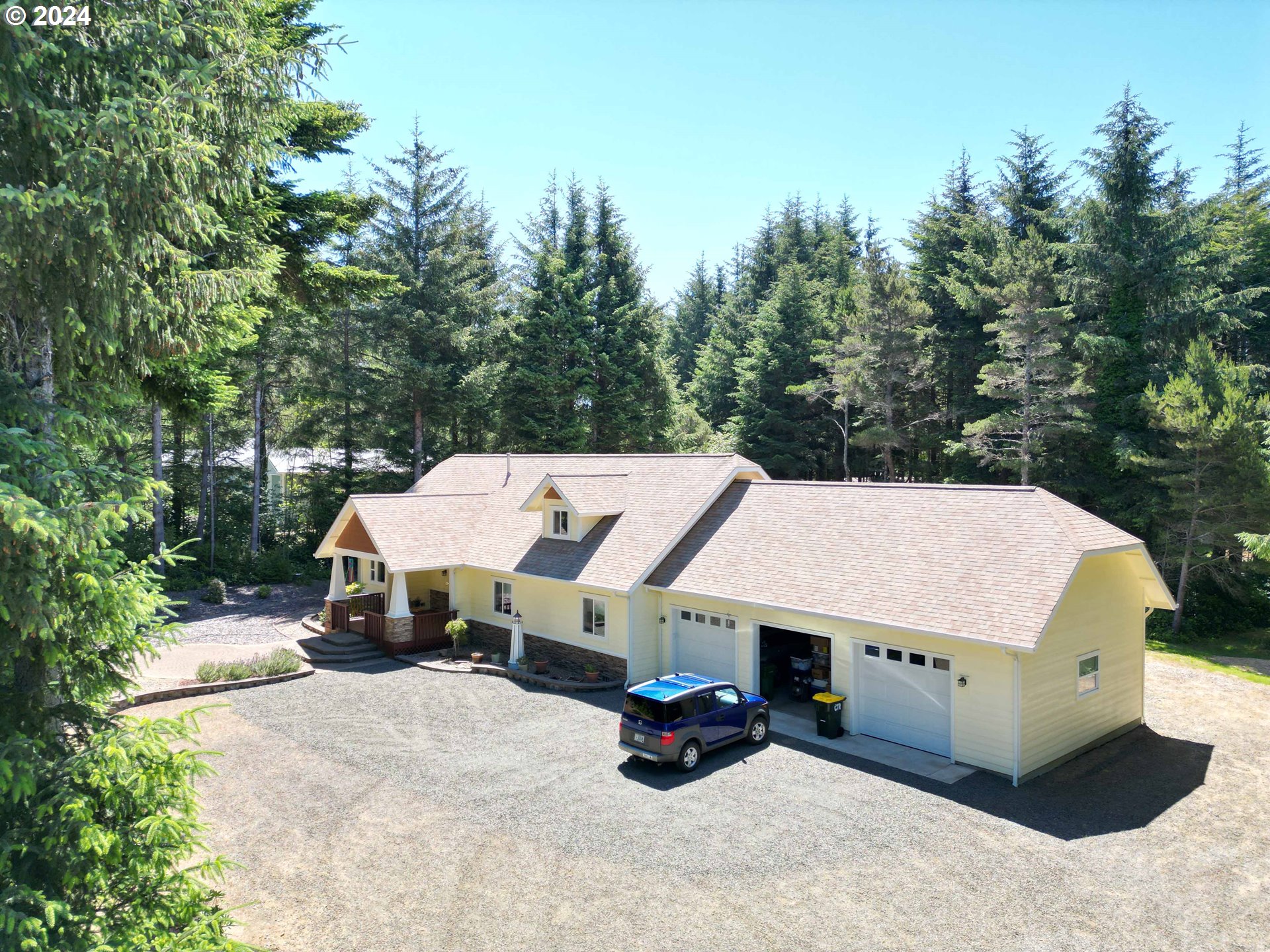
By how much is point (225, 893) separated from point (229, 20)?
1158 cm

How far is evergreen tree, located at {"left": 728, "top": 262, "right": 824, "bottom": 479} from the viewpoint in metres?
45.8

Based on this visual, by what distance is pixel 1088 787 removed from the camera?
13.2 m

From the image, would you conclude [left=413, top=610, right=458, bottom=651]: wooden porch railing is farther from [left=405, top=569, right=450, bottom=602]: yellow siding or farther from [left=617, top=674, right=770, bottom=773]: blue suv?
[left=617, top=674, right=770, bottom=773]: blue suv

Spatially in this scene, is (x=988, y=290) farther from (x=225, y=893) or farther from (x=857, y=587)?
(x=225, y=893)

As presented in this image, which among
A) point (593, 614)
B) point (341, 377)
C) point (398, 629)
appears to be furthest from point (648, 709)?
point (341, 377)

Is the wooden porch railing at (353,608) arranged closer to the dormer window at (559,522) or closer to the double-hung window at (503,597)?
the double-hung window at (503,597)

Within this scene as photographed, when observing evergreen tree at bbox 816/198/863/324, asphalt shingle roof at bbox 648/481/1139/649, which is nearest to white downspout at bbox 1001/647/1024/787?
asphalt shingle roof at bbox 648/481/1139/649

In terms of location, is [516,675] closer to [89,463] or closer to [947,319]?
[89,463]

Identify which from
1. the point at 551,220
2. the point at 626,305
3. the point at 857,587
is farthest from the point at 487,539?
the point at 551,220

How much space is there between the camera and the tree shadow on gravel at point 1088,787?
1178 cm

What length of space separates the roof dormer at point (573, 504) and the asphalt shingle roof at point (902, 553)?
327cm

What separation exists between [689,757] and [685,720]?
742 millimetres

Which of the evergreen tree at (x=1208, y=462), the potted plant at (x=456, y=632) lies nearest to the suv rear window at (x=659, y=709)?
the potted plant at (x=456, y=632)

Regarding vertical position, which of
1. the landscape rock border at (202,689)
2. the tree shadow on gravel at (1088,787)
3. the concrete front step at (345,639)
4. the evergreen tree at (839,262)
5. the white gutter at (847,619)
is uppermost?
the evergreen tree at (839,262)
